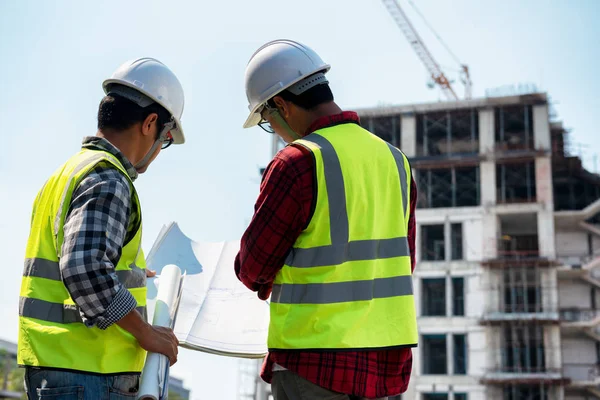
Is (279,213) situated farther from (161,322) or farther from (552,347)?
(552,347)

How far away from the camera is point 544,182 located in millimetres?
50281

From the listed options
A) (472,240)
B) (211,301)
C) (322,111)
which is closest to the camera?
(322,111)

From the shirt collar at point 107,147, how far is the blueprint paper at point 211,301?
64 centimetres

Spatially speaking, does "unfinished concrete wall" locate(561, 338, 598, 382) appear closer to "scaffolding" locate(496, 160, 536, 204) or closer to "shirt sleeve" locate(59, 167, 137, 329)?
"scaffolding" locate(496, 160, 536, 204)

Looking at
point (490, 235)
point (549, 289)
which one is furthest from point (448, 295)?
point (549, 289)

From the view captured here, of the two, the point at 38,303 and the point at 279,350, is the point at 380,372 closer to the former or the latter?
the point at 279,350

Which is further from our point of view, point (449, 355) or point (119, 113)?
point (449, 355)

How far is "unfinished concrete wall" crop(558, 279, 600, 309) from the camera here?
49062mm

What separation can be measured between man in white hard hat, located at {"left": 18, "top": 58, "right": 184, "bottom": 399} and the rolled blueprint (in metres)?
0.05

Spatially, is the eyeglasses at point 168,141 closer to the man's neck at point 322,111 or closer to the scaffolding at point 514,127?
the man's neck at point 322,111

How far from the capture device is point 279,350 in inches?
116

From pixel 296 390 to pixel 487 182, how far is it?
163 ft

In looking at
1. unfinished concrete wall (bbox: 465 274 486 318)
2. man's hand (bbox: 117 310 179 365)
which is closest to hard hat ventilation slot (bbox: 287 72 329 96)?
man's hand (bbox: 117 310 179 365)

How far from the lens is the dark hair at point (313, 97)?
11.1 ft
